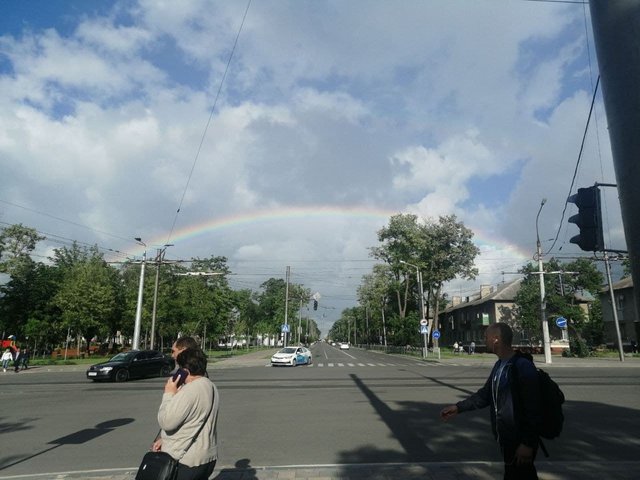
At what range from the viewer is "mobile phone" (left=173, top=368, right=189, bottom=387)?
339 cm

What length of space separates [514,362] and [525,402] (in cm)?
30

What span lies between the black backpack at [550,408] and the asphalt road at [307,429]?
3688 millimetres

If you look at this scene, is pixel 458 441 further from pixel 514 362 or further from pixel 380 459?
pixel 514 362

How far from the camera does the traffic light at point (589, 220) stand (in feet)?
16.0

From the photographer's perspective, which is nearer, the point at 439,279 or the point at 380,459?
the point at 380,459

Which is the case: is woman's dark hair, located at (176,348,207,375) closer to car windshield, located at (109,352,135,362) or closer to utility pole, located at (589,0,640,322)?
utility pole, located at (589,0,640,322)

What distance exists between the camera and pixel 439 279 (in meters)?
A: 56.8

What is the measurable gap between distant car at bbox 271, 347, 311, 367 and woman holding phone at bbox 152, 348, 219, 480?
29270 millimetres

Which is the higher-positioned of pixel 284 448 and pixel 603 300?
pixel 603 300

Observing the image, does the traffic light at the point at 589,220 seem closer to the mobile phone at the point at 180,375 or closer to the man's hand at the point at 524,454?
the man's hand at the point at 524,454

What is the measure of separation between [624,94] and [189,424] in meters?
3.84

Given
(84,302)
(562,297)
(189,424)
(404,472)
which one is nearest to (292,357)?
(84,302)

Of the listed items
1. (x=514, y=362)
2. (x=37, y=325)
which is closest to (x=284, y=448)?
(x=514, y=362)

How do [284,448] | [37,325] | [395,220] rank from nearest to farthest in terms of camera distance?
[284,448] → [37,325] → [395,220]
